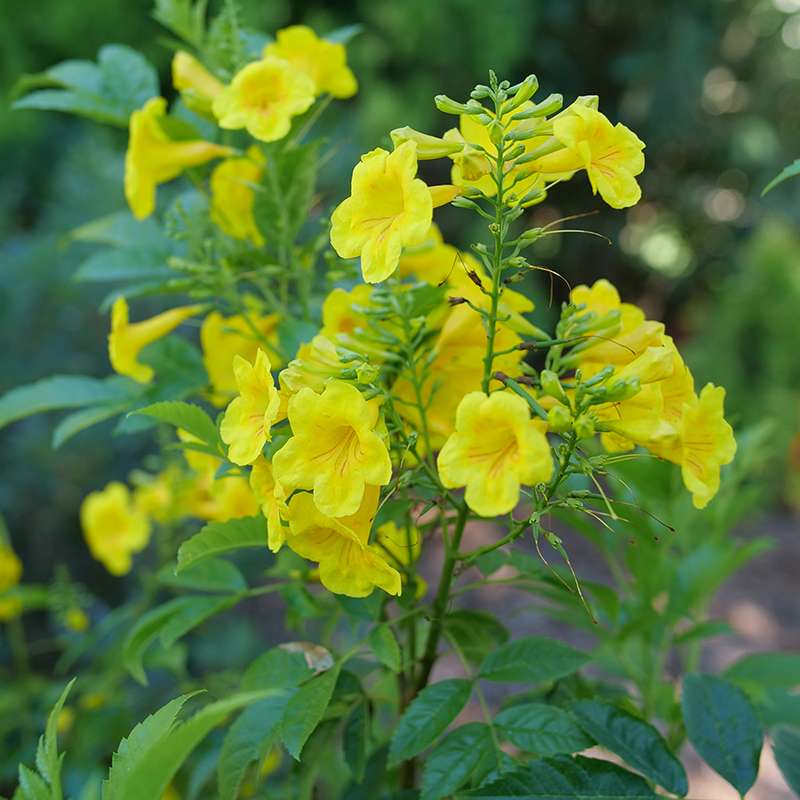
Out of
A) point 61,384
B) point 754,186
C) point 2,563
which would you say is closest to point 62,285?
point 2,563

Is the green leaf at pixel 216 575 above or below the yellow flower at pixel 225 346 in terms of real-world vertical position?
below

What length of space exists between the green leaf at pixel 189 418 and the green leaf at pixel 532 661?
398mm

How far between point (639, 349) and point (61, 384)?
Answer: 81 centimetres

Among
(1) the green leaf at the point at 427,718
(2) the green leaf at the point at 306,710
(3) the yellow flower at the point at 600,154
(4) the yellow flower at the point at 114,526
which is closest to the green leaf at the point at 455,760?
(1) the green leaf at the point at 427,718

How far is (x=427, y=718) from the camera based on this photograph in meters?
0.88

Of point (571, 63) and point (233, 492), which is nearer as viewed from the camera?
point (233, 492)

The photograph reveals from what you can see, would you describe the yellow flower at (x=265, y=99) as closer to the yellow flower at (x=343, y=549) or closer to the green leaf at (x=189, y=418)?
the green leaf at (x=189, y=418)

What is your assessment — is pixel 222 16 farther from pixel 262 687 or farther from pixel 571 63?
pixel 571 63

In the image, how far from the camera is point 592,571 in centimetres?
A: 435

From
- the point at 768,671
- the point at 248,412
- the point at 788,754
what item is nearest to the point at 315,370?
the point at 248,412

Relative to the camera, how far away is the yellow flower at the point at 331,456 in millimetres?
742

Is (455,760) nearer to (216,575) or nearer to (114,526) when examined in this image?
(216,575)

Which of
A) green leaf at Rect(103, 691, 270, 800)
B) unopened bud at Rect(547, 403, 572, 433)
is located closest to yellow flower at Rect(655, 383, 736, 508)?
unopened bud at Rect(547, 403, 572, 433)

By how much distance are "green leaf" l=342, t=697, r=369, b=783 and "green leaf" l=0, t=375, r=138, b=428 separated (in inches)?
20.6
